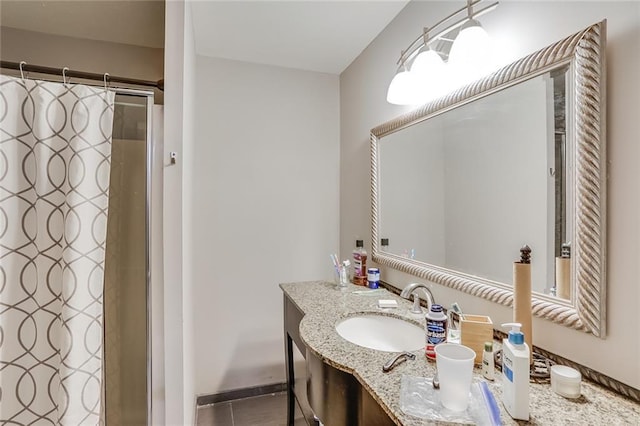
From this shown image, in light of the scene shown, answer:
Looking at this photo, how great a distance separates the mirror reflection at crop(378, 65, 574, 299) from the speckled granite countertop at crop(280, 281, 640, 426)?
0.25 meters

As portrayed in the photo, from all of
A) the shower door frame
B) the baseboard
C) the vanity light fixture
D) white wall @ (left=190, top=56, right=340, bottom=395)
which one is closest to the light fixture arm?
the vanity light fixture

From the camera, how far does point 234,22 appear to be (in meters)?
1.68

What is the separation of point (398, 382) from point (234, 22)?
1.85 meters

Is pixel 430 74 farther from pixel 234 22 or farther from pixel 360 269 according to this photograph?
pixel 234 22

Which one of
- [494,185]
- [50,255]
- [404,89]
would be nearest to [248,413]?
[50,255]

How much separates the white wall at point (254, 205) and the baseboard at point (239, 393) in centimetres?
3

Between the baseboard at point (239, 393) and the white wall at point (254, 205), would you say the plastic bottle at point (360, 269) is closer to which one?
the white wall at point (254, 205)

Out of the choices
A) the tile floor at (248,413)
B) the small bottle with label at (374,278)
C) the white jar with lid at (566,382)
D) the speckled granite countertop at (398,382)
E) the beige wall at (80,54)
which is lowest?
Answer: the tile floor at (248,413)

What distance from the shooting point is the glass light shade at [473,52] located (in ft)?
3.38

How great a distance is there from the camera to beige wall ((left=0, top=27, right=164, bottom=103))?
1.67 meters

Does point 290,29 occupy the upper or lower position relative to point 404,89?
upper

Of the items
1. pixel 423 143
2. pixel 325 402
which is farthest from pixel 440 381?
pixel 423 143

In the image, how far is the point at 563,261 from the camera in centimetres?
84

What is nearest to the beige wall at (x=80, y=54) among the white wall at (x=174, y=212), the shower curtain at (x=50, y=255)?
the white wall at (x=174, y=212)
